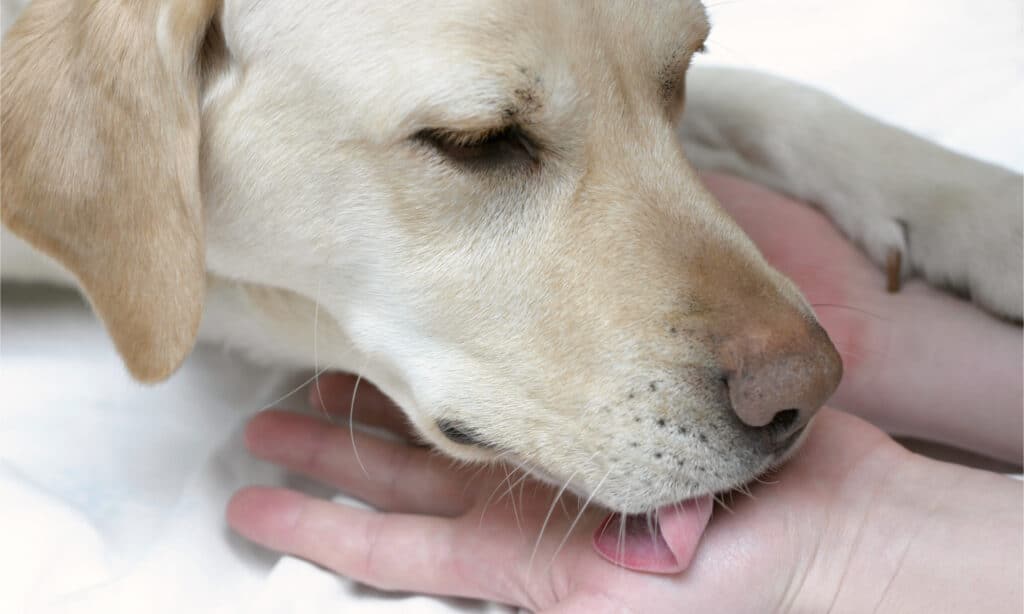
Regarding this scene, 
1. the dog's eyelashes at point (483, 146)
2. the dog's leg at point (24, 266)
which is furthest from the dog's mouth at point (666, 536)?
the dog's leg at point (24, 266)

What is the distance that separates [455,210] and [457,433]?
0.37 m

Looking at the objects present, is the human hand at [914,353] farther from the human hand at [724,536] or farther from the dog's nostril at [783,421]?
the dog's nostril at [783,421]

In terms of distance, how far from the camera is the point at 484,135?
1.57 metres

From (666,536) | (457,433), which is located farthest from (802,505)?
(457,433)

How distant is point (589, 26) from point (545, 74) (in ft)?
0.42

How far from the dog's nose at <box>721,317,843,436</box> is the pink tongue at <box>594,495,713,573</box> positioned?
0.18 meters

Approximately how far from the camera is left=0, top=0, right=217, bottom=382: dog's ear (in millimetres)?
1588

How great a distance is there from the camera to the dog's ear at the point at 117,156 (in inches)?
62.5

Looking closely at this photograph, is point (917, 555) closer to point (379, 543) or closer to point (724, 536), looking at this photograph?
point (724, 536)

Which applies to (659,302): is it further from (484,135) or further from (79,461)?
(79,461)

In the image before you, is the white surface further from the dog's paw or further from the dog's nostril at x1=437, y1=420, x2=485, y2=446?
the dog's paw

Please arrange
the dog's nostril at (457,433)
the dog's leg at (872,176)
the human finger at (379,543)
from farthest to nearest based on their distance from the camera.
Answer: the dog's leg at (872,176), the human finger at (379,543), the dog's nostril at (457,433)

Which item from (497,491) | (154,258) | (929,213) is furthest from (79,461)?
(929,213)

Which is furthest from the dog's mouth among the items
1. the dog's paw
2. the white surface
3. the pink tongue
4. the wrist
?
the dog's paw
